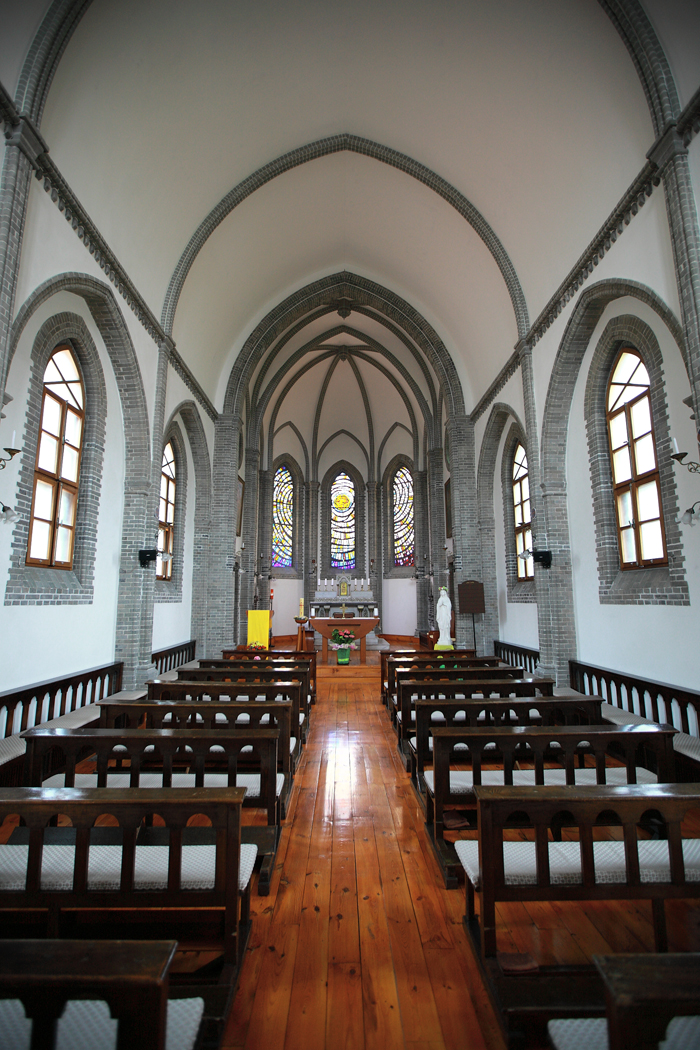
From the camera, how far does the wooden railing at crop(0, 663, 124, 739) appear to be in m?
4.95

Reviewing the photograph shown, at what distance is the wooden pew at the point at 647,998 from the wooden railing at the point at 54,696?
17.1 ft

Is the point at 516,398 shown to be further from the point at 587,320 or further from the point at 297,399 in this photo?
the point at 297,399

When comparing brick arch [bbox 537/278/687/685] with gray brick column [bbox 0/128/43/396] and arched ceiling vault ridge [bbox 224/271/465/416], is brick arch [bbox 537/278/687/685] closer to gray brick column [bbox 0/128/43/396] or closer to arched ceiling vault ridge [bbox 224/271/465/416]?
arched ceiling vault ridge [bbox 224/271/465/416]

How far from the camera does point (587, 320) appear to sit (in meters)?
6.96

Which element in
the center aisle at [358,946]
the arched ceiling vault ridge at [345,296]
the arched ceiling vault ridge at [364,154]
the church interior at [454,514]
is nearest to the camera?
the center aisle at [358,946]

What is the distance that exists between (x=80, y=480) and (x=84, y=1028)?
6465 millimetres

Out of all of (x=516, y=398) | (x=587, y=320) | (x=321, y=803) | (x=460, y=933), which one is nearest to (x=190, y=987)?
(x=460, y=933)

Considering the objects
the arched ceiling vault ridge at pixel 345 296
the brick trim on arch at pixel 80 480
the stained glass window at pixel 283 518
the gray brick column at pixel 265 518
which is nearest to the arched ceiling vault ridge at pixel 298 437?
Answer: the stained glass window at pixel 283 518

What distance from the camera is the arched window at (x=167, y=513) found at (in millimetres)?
9632

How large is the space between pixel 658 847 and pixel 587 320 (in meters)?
6.40

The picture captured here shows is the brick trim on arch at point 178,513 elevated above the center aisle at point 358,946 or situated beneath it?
elevated above

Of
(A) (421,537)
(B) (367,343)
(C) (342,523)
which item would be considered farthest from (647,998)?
(C) (342,523)

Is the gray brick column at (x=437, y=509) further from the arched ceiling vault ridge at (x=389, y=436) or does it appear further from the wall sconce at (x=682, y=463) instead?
the wall sconce at (x=682, y=463)

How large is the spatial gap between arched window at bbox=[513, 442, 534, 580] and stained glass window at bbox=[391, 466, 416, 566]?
8.59 meters
